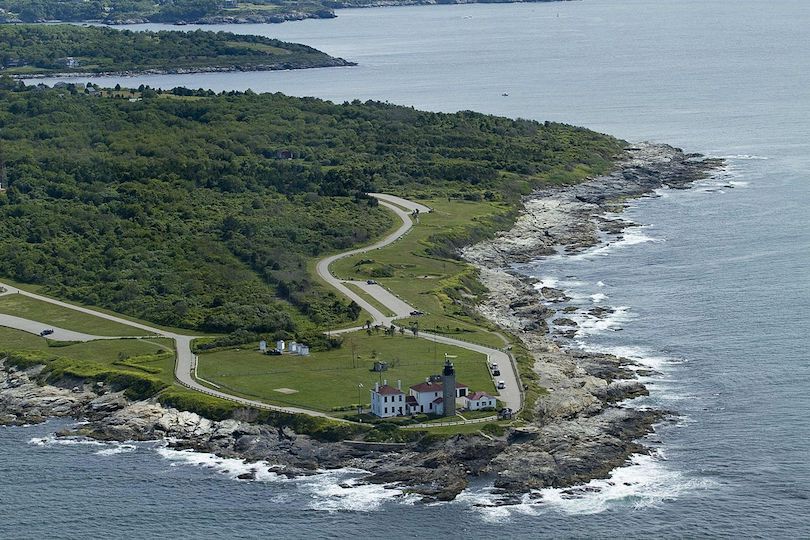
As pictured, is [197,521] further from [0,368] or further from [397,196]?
[397,196]

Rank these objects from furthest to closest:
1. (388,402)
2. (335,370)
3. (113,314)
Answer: (113,314), (335,370), (388,402)

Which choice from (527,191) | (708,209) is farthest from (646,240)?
(527,191)

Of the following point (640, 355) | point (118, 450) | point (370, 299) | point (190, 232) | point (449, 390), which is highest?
point (449, 390)

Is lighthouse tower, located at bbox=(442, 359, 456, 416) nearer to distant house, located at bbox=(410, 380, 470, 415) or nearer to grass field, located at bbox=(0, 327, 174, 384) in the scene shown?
distant house, located at bbox=(410, 380, 470, 415)

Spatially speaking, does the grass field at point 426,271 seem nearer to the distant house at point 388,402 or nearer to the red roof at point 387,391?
the red roof at point 387,391

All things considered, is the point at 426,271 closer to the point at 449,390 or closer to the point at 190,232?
the point at 190,232

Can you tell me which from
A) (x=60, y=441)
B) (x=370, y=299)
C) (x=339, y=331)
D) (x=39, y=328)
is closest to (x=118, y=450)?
(x=60, y=441)

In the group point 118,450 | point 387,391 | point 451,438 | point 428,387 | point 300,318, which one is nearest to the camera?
point 451,438
